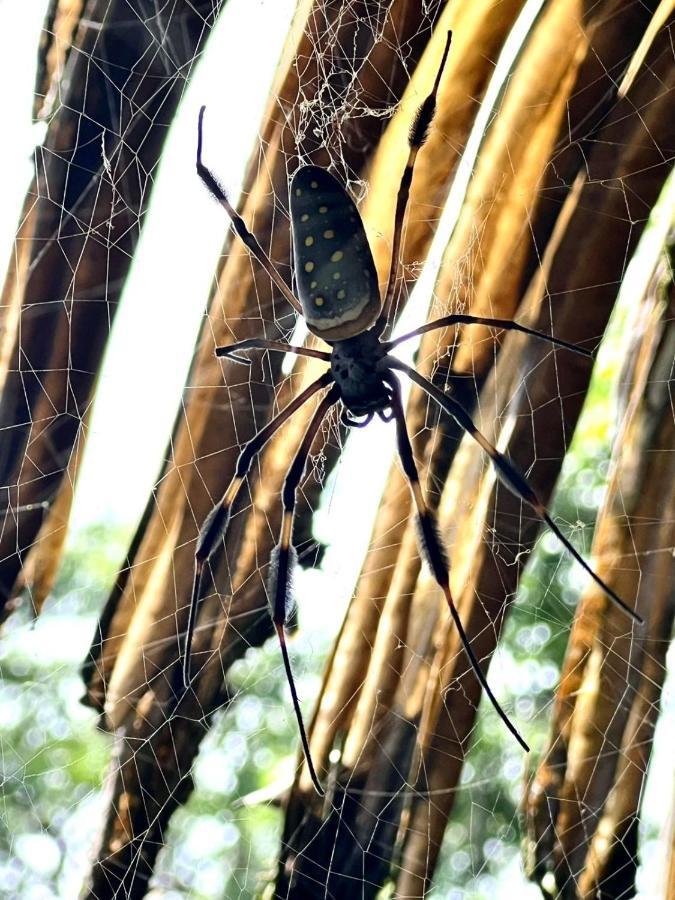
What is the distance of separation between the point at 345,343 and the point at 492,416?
1.08 feet

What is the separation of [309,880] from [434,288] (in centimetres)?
95

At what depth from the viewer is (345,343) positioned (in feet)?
3.27

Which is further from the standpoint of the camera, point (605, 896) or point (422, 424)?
point (422, 424)

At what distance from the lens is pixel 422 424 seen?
121 centimetres

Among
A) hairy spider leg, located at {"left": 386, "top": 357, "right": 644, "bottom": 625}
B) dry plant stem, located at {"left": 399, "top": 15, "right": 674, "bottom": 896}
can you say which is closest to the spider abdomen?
hairy spider leg, located at {"left": 386, "top": 357, "right": 644, "bottom": 625}

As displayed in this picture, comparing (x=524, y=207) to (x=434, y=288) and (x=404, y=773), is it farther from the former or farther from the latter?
(x=404, y=773)

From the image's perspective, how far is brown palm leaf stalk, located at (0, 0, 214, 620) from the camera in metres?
1.06

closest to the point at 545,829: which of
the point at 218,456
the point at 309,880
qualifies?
the point at 309,880

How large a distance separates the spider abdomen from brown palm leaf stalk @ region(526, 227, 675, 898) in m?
0.53

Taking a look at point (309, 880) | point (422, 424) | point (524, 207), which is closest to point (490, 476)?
point (422, 424)

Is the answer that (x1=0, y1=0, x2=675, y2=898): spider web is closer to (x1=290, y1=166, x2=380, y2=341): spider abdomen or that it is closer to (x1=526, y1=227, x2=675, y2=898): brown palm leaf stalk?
(x1=526, y1=227, x2=675, y2=898): brown palm leaf stalk

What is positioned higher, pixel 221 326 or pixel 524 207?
pixel 524 207

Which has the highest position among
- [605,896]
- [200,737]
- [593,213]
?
[593,213]

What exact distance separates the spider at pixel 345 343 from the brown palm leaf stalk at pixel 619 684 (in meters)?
0.09
